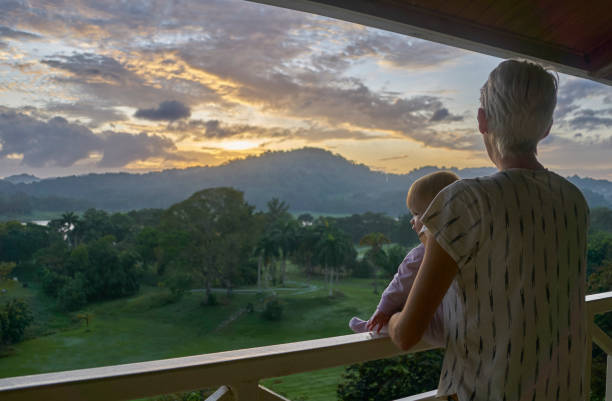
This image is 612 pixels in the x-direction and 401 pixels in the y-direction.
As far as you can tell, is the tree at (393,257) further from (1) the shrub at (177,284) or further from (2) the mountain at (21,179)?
(2) the mountain at (21,179)

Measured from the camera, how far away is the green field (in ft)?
50.1

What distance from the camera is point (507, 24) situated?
1.77 meters

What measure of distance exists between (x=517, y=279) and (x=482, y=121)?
271 mm

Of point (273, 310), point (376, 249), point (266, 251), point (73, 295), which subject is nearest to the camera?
point (376, 249)

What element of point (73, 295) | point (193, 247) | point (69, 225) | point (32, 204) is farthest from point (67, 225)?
point (193, 247)

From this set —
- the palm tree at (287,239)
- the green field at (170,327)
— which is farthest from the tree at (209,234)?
the palm tree at (287,239)

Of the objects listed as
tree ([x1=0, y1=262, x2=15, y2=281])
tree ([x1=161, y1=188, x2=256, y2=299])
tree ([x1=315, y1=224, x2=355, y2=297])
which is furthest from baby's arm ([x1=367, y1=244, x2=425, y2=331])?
tree ([x1=161, y1=188, x2=256, y2=299])

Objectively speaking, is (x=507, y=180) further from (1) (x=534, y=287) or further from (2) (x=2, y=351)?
(2) (x=2, y=351)

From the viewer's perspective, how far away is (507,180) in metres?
0.63

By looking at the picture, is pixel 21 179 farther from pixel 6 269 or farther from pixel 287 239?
pixel 287 239

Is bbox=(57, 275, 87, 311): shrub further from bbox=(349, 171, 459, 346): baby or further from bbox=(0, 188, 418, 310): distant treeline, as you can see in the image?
bbox=(349, 171, 459, 346): baby

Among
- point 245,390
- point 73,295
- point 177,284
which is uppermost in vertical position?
point 245,390

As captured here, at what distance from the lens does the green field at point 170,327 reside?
601 inches

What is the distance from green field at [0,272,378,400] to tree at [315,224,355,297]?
3.33 feet
